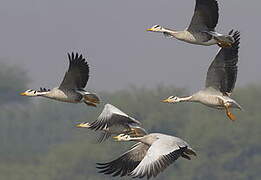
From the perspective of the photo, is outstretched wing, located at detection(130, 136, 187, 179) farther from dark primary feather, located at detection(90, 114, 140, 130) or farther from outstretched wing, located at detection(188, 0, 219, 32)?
outstretched wing, located at detection(188, 0, 219, 32)

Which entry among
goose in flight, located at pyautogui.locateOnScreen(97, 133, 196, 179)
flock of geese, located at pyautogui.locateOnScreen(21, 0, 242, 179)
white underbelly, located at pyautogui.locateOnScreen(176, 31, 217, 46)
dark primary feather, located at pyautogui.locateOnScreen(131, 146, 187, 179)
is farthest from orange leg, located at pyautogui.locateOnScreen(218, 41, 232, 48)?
dark primary feather, located at pyautogui.locateOnScreen(131, 146, 187, 179)

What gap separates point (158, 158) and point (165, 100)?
3.62m

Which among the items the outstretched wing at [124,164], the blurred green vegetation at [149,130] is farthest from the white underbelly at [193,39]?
the blurred green vegetation at [149,130]

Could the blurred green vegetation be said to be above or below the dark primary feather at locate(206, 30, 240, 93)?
below

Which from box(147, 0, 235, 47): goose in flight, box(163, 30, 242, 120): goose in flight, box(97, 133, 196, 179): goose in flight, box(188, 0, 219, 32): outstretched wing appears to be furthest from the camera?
box(163, 30, 242, 120): goose in flight

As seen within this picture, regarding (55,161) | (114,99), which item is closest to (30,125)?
(114,99)

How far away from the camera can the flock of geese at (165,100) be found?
17.8 m

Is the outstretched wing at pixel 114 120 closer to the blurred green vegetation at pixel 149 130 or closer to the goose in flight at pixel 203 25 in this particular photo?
the goose in flight at pixel 203 25

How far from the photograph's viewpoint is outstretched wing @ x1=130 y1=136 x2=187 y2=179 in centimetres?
1571

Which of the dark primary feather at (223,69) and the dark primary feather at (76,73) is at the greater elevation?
the dark primary feather at (223,69)

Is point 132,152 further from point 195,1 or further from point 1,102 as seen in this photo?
point 1,102

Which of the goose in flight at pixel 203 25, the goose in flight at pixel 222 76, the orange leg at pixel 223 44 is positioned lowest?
the goose in flight at pixel 222 76

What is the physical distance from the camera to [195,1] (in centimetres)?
1853

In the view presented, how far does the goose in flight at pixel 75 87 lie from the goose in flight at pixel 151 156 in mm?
1803
